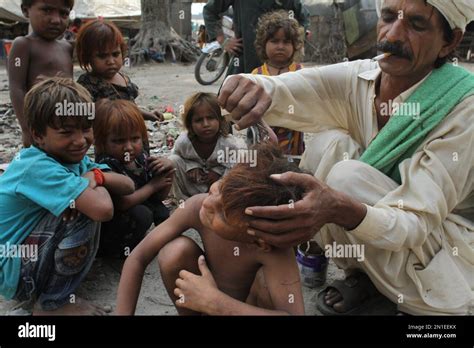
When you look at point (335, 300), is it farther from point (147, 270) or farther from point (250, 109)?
point (147, 270)

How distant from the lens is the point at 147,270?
8.93 feet

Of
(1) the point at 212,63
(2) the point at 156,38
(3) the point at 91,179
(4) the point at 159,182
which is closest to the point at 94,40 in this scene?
(4) the point at 159,182

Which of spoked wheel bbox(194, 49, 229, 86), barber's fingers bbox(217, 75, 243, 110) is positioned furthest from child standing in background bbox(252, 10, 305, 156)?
spoked wheel bbox(194, 49, 229, 86)

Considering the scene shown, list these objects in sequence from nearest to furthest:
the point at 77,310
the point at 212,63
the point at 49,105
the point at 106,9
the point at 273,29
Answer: the point at 49,105, the point at 77,310, the point at 273,29, the point at 212,63, the point at 106,9

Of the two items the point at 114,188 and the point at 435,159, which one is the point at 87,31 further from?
the point at 435,159

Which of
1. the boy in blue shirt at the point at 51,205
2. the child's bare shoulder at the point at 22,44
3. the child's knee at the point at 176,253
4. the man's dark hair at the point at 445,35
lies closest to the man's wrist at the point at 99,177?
the boy in blue shirt at the point at 51,205

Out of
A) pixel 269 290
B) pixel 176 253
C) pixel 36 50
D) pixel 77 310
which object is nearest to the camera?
pixel 269 290

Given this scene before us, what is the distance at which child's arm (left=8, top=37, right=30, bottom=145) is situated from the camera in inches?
126

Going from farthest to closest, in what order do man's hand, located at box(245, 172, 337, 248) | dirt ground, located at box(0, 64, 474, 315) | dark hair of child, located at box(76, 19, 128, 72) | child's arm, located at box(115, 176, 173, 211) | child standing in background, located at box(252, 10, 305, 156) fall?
child standing in background, located at box(252, 10, 305, 156) → dark hair of child, located at box(76, 19, 128, 72) → child's arm, located at box(115, 176, 173, 211) → dirt ground, located at box(0, 64, 474, 315) → man's hand, located at box(245, 172, 337, 248)

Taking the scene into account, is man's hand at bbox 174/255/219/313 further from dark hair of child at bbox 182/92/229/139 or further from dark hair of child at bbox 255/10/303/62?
dark hair of child at bbox 255/10/303/62

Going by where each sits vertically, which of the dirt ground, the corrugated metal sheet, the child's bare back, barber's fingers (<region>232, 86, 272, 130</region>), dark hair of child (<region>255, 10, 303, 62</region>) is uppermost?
the corrugated metal sheet

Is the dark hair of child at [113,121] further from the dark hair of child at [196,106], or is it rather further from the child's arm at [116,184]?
the dark hair of child at [196,106]

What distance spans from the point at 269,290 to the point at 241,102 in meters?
0.82

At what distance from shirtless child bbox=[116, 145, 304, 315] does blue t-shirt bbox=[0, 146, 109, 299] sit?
0.40 meters
